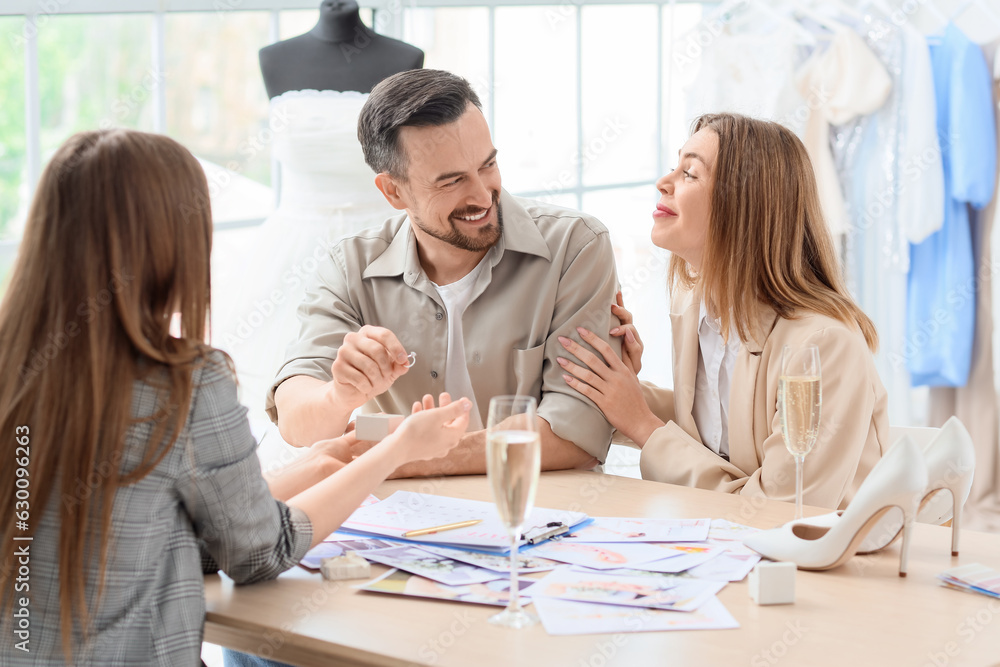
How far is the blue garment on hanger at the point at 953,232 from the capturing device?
3172 millimetres

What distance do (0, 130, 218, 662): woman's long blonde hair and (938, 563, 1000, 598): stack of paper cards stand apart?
0.95 meters

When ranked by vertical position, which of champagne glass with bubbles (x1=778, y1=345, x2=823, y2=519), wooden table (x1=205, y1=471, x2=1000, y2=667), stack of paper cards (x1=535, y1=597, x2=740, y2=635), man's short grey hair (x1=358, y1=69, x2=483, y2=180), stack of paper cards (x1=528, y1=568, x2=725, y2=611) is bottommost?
wooden table (x1=205, y1=471, x2=1000, y2=667)

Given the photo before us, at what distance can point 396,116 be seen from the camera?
2.07 meters

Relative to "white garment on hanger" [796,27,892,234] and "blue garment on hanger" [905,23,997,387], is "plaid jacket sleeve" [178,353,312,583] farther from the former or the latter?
"blue garment on hanger" [905,23,997,387]

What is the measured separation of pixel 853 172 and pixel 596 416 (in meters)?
1.98

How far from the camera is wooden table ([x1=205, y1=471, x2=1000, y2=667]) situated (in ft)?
3.17

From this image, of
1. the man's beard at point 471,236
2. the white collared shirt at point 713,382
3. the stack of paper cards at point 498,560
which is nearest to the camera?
the stack of paper cards at point 498,560

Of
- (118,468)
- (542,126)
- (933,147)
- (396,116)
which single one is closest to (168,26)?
(396,116)

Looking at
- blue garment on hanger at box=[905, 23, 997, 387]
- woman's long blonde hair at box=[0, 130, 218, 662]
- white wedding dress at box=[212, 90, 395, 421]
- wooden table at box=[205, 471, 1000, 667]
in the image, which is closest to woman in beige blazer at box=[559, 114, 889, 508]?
wooden table at box=[205, 471, 1000, 667]

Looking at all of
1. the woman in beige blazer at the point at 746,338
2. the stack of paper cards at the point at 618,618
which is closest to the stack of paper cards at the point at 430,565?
the stack of paper cards at the point at 618,618

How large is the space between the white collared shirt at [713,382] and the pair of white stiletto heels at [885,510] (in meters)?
0.62

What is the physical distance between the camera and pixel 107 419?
3.33ft

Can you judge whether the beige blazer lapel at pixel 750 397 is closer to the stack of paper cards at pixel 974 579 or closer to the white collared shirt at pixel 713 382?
the white collared shirt at pixel 713 382

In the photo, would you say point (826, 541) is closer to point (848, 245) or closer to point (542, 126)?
point (848, 245)
